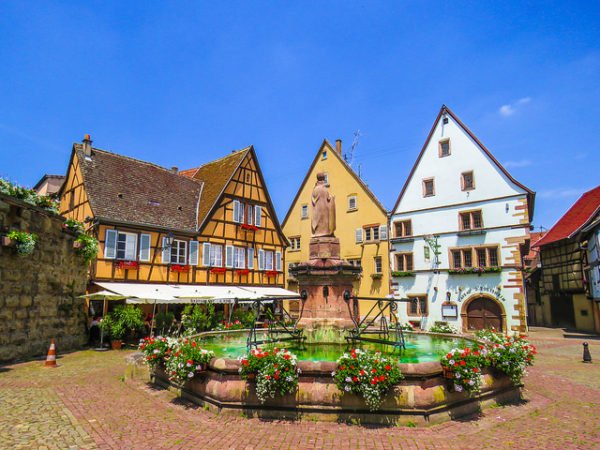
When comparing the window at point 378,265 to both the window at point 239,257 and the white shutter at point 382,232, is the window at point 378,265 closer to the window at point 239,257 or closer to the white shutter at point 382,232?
the white shutter at point 382,232

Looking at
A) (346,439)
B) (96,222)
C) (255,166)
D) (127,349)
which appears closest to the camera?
(346,439)

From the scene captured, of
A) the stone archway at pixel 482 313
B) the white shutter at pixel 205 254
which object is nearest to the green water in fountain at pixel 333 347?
the white shutter at pixel 205 254

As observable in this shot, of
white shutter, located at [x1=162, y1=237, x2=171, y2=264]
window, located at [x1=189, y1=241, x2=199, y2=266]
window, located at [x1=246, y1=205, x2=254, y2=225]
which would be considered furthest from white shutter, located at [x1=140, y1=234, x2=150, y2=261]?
window, located at [x1=246, y1=205, x2=254, y2=225]

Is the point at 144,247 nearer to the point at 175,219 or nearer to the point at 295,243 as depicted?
the point at 175,219

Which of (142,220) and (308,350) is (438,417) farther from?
(142,220)

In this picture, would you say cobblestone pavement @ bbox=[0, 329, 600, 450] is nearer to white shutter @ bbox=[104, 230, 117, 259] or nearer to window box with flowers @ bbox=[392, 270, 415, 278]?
white shutter @ bbox=[104, 230, 117, 259]

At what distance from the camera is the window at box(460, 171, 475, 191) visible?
89.1 feet

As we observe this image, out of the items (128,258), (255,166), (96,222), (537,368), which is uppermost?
(255,166)

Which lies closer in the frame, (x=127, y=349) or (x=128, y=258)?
(x=127, y=349)

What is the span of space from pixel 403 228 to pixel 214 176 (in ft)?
45.6

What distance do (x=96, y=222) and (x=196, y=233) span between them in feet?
18.6

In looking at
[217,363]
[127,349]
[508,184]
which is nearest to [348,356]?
[217,363]

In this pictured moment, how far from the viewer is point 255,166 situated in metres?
29.0

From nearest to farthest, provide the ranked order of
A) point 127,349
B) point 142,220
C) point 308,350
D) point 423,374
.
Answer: point 423,374
point 308,350
point 127,349
point 142,220
